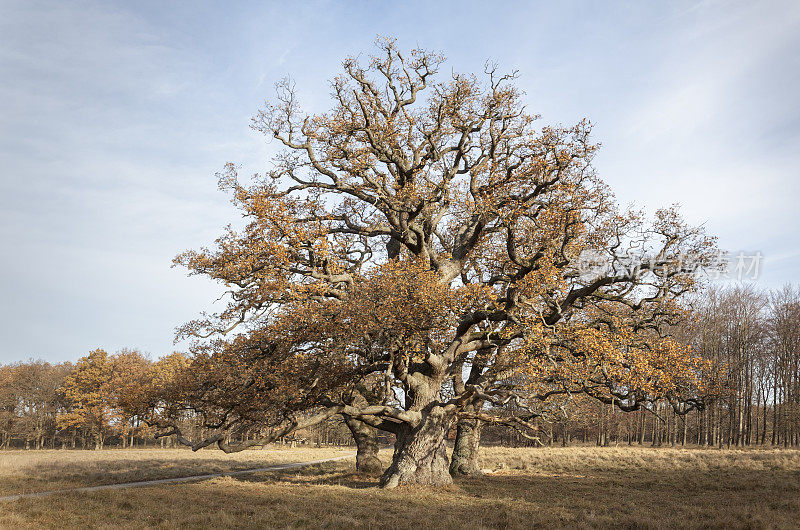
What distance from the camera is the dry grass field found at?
12.4m

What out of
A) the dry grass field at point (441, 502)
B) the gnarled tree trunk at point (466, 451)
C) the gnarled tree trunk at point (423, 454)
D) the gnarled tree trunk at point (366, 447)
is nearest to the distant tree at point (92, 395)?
the dry grass field at point (441, 502)

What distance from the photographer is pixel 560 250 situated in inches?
785

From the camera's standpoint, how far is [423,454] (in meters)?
19.6

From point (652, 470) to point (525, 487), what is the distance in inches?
469

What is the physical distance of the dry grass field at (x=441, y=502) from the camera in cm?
1244

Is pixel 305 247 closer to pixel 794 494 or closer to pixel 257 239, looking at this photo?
pixel 257 239

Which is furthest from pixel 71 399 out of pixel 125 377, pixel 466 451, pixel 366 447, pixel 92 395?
pixel 466 451

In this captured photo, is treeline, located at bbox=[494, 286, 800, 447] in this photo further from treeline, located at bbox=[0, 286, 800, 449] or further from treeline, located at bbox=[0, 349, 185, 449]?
treeline, located at bbox=[0, 349, 185, 449]

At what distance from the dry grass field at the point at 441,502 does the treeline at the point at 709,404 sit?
404cm

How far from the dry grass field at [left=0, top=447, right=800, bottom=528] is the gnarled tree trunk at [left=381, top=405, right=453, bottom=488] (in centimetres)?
84

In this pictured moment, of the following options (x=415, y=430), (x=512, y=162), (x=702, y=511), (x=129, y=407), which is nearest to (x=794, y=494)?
(x=702, y=511)

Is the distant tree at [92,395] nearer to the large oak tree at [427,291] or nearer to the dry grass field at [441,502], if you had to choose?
the dry grass field at [441,502]

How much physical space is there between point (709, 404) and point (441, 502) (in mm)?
17206

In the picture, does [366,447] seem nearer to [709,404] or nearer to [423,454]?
[423,454]
